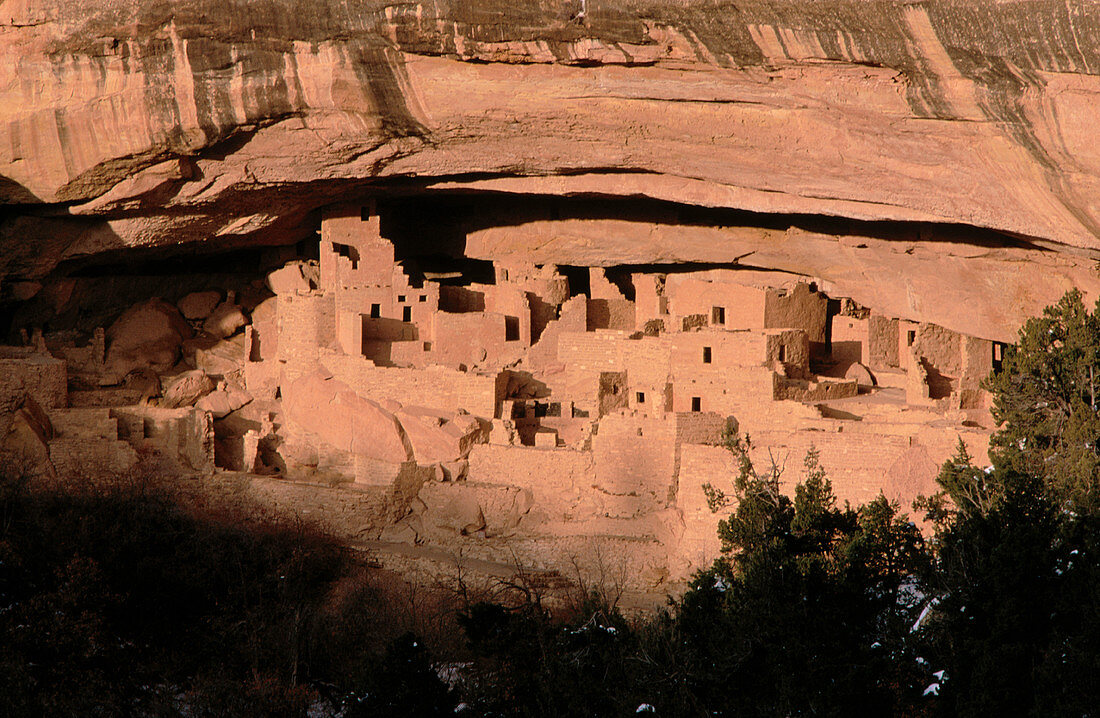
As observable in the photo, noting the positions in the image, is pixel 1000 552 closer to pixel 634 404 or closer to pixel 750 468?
pixel 750 468

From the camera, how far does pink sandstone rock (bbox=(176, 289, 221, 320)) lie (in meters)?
26.2

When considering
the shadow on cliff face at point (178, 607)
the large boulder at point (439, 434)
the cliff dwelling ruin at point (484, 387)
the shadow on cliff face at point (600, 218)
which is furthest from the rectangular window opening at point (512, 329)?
the shadow on cliff face at point (178, 607)

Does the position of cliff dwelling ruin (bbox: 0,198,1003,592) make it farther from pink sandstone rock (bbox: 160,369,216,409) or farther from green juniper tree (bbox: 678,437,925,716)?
green juniper tree (bbox: 678,437,925,716)

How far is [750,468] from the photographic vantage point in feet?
55.5

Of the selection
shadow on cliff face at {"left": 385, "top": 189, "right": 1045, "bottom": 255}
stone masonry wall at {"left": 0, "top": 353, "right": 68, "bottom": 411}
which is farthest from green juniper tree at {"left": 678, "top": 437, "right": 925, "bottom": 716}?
stone masonry wall at {"left": 0, "top": 353, "right": 68, "bottom": 411}

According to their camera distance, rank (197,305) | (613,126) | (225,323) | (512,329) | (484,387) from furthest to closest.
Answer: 1. (197,305)
2. (225,323)
3. (512,329)
4. (484,387)
5. (613,126)

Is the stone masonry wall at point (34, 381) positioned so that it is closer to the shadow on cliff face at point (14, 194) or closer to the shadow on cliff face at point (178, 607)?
the shadow on cliff face at point (178, 607)

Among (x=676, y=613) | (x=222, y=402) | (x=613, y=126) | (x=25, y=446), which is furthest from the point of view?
(x=222, y=402)

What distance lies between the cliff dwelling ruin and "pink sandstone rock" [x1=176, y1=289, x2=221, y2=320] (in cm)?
4

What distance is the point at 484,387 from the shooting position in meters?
21.2

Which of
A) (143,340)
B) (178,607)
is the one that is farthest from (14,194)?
(178,607)

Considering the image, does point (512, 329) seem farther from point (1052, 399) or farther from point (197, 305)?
point (1052, 399)

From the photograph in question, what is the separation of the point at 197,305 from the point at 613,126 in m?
11.5

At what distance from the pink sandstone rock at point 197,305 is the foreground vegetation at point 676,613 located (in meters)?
5.92
